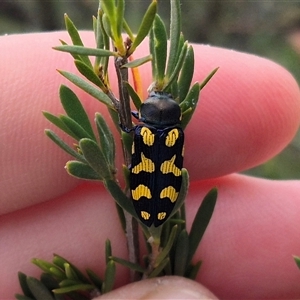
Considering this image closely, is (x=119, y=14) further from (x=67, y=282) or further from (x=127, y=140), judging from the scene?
(x=67, y=282)

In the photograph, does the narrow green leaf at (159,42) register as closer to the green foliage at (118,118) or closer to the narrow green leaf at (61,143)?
the green foliage at (118,118)

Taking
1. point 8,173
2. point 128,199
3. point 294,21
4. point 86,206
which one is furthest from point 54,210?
point 294,21

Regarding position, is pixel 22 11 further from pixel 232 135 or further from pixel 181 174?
pixel 181 174

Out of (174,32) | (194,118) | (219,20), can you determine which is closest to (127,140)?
(174,32)

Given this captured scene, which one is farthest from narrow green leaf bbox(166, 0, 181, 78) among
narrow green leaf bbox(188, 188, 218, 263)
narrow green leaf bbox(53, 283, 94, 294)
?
narrow green leaf bbox(53, 283, 94, 294)

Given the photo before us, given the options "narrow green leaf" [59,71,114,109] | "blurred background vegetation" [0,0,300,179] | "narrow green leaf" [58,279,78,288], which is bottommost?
"narrow green leaf" [58,279,78,288]

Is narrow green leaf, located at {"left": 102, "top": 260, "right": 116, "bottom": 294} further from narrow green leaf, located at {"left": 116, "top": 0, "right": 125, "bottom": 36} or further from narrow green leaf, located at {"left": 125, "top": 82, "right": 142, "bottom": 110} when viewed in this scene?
narrow green leaf, located at {"left": 116, "top": 0, "right": 125, "bottom": 36}

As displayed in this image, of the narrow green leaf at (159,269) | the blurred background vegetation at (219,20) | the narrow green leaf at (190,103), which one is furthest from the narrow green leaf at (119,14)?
the blurred background vegetation at (219,20)
